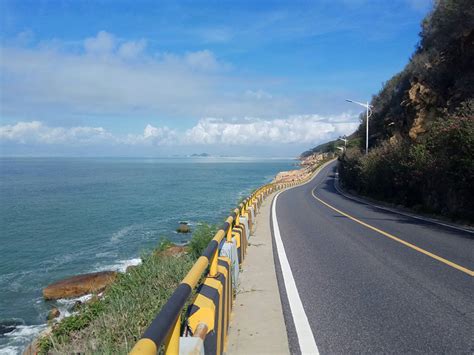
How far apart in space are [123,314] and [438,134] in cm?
1547

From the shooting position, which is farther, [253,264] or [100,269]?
[100,269]

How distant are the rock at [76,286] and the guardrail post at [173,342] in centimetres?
1586

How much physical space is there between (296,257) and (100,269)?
15539 mm

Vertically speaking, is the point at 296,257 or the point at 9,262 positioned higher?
the point at 296,257

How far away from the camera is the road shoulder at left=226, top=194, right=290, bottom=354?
4.30 metres

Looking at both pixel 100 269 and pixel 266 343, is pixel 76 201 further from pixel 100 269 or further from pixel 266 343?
pixel 266 343

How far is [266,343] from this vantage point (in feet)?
14.3

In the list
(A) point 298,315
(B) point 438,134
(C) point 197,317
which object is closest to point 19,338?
(A) point 298,315

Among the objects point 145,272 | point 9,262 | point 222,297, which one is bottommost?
point 9,262

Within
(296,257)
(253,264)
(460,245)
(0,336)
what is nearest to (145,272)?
(253,264)

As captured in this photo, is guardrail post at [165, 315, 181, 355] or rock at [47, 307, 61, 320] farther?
rock at [47, 307, 61, 320]

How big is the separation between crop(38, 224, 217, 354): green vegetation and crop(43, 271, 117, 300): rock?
9409mm

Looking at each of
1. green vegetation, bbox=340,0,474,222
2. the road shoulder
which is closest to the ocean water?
the road shoulder

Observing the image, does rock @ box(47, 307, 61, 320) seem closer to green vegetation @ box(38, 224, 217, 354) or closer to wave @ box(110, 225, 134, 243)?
green vegetation @ box(38, 224, 217, 354)
